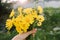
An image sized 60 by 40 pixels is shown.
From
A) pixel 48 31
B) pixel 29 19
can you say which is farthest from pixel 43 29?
pixel 29 19

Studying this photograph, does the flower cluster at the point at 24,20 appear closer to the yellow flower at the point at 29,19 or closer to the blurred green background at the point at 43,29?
the yellow flower at the point at 29,19

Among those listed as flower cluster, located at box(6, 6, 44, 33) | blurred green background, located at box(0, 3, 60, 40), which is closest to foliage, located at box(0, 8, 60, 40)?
blurred green background, located at box(0, 3, 60, 40)

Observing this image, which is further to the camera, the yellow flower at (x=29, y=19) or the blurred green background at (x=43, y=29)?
the blurred green background at (x=43, y=29)

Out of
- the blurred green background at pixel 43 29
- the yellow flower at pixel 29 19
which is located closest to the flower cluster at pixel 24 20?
the yellow flower at pixel 29 19

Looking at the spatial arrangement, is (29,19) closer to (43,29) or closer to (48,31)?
(48,31)

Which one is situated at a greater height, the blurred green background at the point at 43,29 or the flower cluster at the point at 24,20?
the flower cluster at the point at 24,20

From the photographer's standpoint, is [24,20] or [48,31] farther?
[48,31]

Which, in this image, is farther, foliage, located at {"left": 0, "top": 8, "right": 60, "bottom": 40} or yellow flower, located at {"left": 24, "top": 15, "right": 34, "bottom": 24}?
foliage, located at {"left": 0, "top": 8, "right": 60, "bottom": 40}

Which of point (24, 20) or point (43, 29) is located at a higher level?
point (24, 20)

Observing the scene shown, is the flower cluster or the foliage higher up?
the flower cluster

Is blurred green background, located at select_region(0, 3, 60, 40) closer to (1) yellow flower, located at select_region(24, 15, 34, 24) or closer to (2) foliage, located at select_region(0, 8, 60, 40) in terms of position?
(2) foliage, located at select_region(0, 8, 60, 40)

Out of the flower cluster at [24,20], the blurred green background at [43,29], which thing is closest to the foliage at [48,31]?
the blurred green background at [43,29]

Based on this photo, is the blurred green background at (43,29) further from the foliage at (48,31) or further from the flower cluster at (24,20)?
the flower cluster at (24,20)

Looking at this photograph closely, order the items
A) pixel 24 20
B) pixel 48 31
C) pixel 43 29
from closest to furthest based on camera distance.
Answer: pixel 24 20 < pixel 48 31 < pixel 43 29
